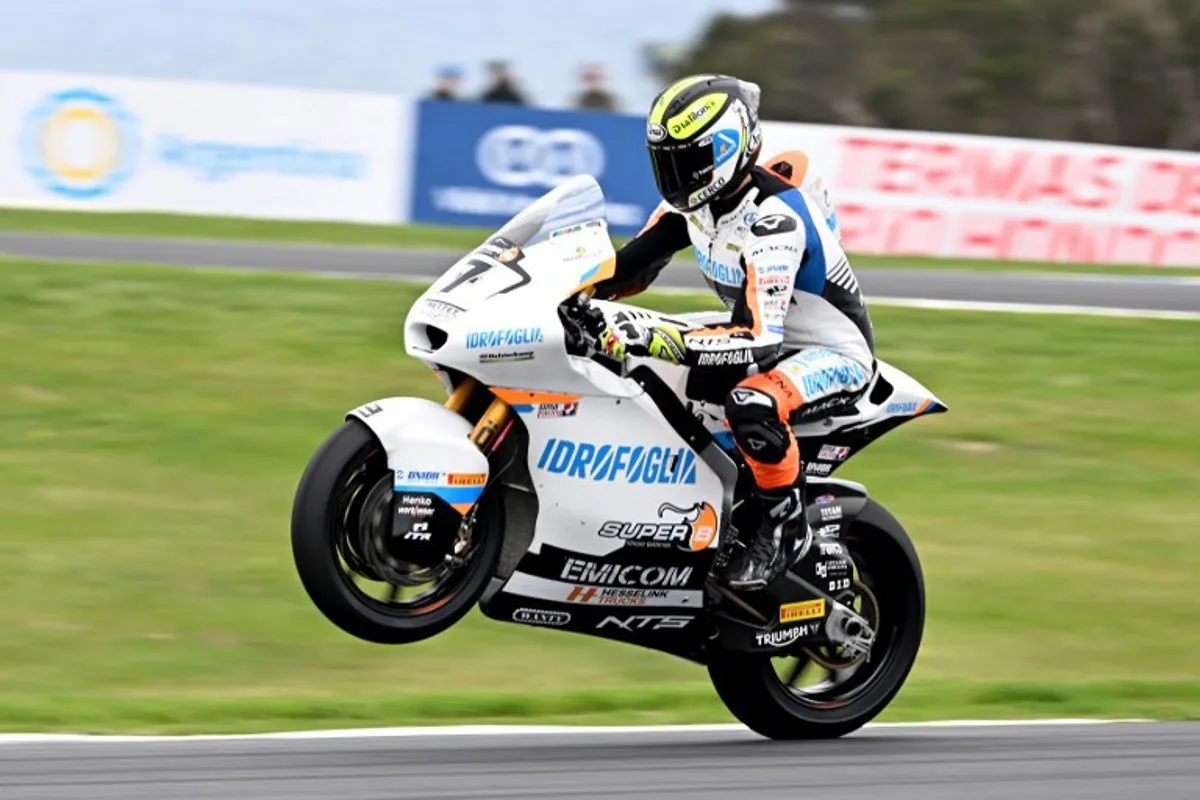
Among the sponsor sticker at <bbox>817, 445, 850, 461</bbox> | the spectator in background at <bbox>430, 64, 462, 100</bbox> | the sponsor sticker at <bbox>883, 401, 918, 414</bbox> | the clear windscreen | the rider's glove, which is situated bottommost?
the sponsor sticker at <bbox>817, 445, 850, 461</bbox>

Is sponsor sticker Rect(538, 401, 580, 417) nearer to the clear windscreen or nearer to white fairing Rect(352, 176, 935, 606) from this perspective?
white fairing Rect(352, 176, 935, 606)

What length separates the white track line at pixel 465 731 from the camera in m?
5.25

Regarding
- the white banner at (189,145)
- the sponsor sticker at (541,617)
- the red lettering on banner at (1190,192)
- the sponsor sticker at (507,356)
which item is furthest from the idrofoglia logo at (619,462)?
the red lettering on banner at (1190,192)

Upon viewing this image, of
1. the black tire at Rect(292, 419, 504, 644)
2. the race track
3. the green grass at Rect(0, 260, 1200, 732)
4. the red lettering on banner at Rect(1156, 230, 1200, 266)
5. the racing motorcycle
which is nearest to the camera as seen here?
the race track

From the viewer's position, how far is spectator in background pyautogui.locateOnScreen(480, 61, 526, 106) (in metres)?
19.4

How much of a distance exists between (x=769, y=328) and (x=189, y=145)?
1418 centimetres

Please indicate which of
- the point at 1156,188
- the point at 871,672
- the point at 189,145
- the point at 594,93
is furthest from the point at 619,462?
the point at 1156,188

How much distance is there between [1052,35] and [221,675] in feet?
87.9

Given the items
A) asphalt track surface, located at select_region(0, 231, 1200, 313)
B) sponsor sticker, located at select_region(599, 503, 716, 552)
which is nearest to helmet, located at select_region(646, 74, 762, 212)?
sponsor sticker, located at select_region(599, 503, 716, 552)

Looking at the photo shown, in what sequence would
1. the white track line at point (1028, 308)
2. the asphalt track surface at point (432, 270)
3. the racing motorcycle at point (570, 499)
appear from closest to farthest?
the racing motorcycle at point (570, 499)
the white track line at point (1028, 308)
the asphalt track surface at point (432, 270)

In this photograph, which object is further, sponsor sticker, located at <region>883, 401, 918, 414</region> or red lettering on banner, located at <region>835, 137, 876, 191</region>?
red lettering on banner, located at <region>835, 137, 876, 191</region>

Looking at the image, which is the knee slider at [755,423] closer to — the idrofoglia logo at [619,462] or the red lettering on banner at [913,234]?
the idrofoglia logo at [619,462]

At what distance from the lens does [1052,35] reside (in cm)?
3112

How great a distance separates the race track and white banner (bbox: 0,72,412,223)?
44.8 feet
